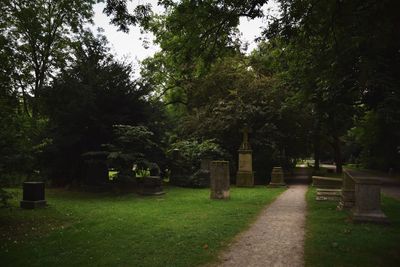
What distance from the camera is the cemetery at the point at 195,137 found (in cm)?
768

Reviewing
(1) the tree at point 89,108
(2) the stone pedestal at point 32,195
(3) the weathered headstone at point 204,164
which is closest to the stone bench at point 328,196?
(3) the weathered headstone at point 204,164

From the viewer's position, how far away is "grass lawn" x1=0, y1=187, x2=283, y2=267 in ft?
23.1

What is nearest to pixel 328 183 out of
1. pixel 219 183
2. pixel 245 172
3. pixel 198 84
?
pixel 245 172

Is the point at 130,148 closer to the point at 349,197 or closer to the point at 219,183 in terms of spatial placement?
the point at 219,183

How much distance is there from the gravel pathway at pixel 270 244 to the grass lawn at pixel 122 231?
351mm

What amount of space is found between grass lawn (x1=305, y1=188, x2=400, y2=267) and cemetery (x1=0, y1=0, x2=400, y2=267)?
51 mm

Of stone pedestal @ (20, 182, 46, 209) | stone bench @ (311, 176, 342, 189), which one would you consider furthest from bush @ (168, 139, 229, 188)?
stone pedestal @ (20, 182, 46, 209)

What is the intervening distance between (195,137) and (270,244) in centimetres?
1949

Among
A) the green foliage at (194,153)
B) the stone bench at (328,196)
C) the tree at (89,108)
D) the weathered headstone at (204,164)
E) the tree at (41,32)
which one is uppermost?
the tree at (41,32)

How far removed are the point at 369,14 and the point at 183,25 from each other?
3755 mm

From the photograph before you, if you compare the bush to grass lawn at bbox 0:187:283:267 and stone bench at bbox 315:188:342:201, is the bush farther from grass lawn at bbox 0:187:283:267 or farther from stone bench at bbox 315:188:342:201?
stone bench at bbox 315:188:342:201

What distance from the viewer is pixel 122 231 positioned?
923cm

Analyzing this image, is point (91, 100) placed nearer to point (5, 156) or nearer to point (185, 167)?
point (185, 167)

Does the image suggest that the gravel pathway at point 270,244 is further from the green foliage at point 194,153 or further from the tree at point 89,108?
the green foliage at point 194,153
